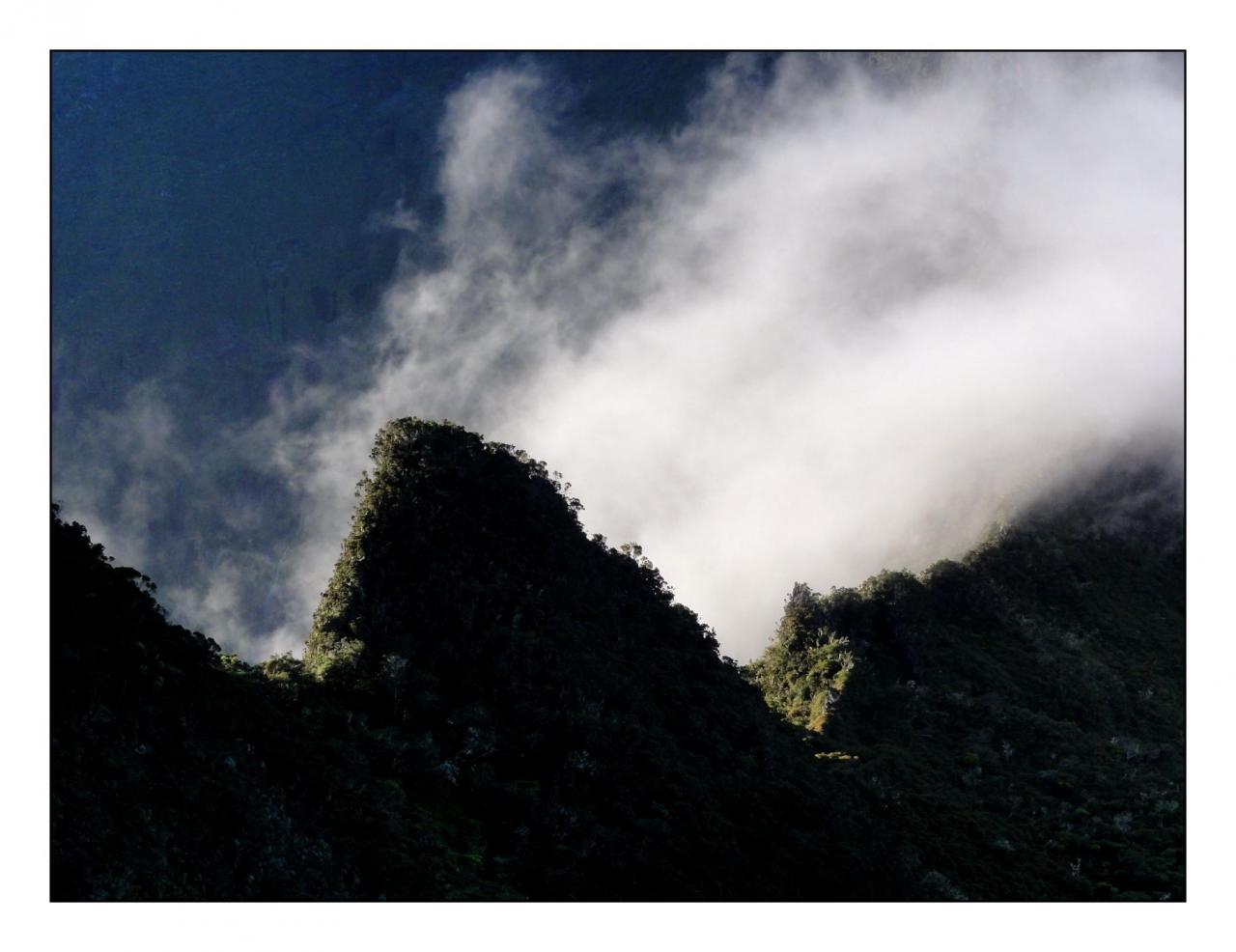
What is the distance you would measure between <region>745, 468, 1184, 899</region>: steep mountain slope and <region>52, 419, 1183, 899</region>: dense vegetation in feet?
0.76

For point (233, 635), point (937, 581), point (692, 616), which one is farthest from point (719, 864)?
point (233, 635)

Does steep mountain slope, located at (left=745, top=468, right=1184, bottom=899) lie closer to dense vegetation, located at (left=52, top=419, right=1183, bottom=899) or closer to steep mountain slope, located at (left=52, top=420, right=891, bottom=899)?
dense vegetation, located at (left=52, top=419, right=1183, bottom=899)

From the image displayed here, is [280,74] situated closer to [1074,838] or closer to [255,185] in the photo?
[255,185]

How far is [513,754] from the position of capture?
34250 mm

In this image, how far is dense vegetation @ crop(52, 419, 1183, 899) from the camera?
2722 centimetres

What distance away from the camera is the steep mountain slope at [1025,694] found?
1617 inches

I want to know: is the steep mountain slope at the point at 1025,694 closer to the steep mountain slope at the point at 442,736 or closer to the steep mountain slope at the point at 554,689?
the steep mountain slope at the point at 442,736

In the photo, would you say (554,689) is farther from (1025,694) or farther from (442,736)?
(1025,694)

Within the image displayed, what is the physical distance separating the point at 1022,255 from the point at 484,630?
127m

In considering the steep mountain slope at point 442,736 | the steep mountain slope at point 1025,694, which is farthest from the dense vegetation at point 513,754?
the steep mountain slope at point 1025,694

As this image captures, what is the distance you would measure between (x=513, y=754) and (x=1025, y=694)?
3025cm

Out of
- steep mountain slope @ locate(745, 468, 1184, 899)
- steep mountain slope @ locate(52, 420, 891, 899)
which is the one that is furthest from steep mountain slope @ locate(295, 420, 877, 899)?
steep mountain slope @ locate(745, 468, 1184, 899)

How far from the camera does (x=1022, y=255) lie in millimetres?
150250

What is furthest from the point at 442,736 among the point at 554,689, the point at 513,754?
the point at 554,689
